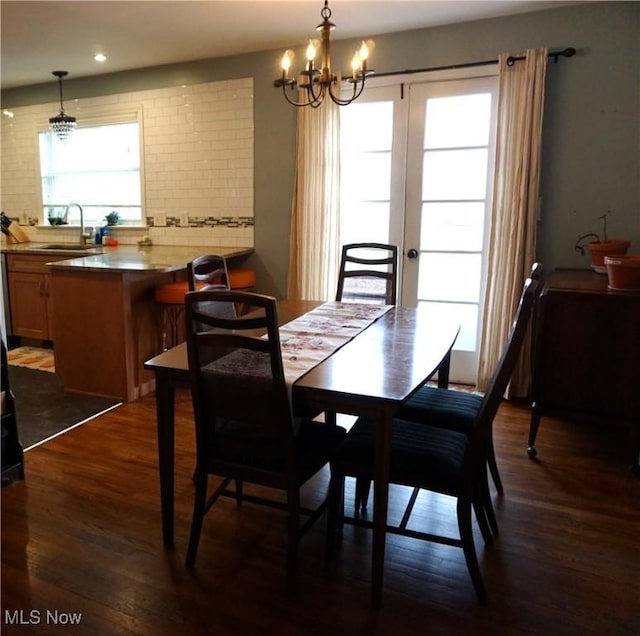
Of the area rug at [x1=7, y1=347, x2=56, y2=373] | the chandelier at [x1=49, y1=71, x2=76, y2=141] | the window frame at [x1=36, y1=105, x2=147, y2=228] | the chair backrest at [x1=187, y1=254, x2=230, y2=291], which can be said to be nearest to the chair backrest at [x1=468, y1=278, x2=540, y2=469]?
the chair backrest at [x1=187, y1=254, x2=230, y2=291]

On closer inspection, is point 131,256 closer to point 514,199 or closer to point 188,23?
point 188,23

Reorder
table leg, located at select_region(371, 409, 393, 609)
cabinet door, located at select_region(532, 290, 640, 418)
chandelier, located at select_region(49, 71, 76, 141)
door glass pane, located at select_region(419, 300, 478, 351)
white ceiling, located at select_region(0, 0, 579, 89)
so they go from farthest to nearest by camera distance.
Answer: chandelier, located at select_region(49, 71, 76, 141)
door glass pane, located at select_region(419, 300, 478, 351)
white ceiling, located at select_region(0, 0, 579, 89)
cabinet door, located at select_region(532, 290, 640, 418)
table leg, located at select_region(371, 409, 393, 609)

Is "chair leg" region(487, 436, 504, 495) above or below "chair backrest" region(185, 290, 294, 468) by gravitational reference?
below

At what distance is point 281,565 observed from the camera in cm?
196

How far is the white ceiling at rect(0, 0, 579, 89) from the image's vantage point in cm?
322

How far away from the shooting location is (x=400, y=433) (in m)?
1.95

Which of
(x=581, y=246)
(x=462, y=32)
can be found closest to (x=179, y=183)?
(x=462, y=32)

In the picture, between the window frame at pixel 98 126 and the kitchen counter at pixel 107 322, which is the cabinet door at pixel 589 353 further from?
the window frame at pixel 98 126

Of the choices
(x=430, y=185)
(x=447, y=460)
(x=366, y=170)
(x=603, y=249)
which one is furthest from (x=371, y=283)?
(x=447, y=460)

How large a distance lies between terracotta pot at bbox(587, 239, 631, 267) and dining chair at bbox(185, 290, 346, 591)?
2187 mm

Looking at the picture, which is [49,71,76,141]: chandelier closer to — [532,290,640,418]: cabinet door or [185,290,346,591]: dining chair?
[185,290,346,591]: dining chair

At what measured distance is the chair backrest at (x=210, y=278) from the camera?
2385 millimetres

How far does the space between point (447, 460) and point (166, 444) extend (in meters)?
1.01

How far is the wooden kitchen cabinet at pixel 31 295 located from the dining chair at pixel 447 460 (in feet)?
12.1
